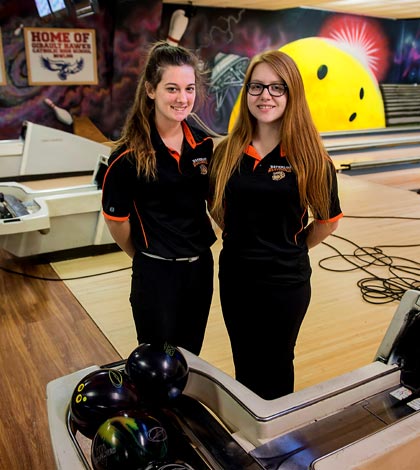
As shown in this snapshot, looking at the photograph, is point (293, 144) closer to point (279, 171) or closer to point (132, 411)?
point (279, 171)

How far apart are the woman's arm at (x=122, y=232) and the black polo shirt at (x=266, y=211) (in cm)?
31

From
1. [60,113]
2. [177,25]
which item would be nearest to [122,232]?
[60,113]

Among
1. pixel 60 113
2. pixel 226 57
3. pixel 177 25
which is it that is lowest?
pixel 60 113

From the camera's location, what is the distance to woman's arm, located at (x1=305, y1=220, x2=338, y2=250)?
4.91 ft

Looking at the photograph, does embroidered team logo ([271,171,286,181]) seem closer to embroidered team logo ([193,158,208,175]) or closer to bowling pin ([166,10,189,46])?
embroidered team logo ([193,158,208,175])

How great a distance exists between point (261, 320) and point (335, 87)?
7815mm

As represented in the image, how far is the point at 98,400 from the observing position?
3.08 feet

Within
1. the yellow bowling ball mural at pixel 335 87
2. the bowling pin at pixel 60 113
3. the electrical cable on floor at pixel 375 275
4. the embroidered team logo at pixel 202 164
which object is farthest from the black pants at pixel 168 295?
the yellow bowling ball mural at pixel 335 87

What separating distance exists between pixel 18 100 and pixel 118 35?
4.74 ft

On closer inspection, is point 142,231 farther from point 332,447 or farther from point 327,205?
point 332,447

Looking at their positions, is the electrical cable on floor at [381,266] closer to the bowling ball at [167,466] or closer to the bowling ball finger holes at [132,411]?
the bowling ball finger holes at [132,411]

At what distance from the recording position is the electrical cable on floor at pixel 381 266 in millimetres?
3004

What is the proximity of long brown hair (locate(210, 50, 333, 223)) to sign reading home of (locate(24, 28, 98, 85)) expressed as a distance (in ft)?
17.5

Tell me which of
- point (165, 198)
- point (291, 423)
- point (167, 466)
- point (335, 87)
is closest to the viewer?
point (167, 466)
